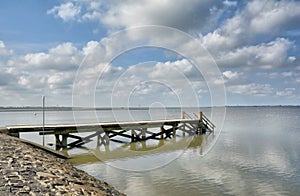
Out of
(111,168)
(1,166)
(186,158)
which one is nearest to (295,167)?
(186,158)

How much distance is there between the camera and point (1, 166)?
7.11m

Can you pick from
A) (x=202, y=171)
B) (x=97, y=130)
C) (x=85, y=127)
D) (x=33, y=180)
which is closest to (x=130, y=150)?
(x=97, y=130)

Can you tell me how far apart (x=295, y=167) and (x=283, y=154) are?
3902 millimetres

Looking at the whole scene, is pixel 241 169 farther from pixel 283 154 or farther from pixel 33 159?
pixel 33 159

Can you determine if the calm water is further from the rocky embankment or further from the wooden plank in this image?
the rocky embankment

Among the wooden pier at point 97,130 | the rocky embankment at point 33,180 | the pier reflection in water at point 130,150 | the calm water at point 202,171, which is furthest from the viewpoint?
the wooden pier at point 97,130

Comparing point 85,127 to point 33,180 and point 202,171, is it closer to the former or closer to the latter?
point 202,171

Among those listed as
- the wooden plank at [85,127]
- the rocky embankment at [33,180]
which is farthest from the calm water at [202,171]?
the rocky embankment at [33,180]

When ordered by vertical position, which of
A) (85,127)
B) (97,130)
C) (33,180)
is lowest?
(33,180)

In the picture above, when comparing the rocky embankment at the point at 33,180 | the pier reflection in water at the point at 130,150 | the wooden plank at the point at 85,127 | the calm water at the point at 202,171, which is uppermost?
the wooden plank at the point at 85,127

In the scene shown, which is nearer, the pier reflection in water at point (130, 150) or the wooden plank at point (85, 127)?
the pier reflection in water at point (130, 150)

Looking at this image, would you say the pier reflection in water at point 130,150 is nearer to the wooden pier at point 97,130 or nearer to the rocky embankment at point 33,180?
the wooden pier at point 97,130

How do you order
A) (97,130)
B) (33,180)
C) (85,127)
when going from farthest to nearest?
(97,130), (85,127), (33,180)

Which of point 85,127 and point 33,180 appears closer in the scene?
point 33,180
